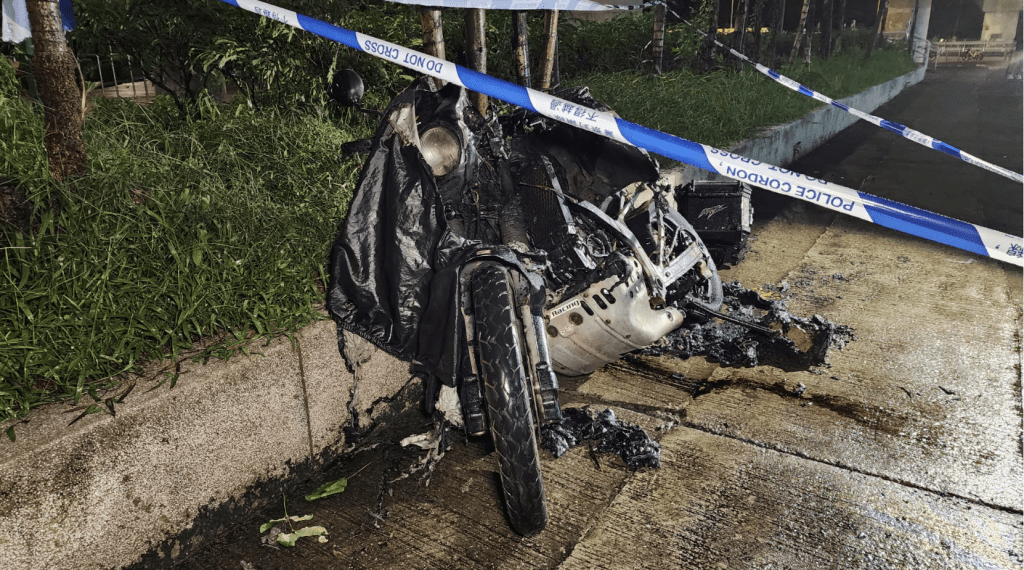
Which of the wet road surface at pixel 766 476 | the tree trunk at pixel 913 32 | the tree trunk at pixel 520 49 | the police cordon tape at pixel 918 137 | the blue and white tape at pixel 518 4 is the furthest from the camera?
the tree trunk at pixel 913 32

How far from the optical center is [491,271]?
2.64 m

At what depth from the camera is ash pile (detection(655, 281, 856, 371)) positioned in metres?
3.98

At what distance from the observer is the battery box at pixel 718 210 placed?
15.8ft

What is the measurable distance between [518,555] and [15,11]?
3367 mm

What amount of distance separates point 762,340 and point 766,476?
1.35m

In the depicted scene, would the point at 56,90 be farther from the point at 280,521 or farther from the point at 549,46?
the point at 549,46

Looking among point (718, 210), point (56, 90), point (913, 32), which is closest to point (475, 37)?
point (718, 210)

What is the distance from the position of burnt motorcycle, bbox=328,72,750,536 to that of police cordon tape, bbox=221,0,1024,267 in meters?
0.24

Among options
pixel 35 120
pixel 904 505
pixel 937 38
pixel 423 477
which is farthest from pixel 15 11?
pixel 937 38

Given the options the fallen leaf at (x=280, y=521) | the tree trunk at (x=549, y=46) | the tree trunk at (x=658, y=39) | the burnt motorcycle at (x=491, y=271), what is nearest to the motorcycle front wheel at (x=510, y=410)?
the burnt motorcycle at (x=491, y=271)

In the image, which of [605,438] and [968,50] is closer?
[605,438]

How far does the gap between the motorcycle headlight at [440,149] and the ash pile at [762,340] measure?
1780mm

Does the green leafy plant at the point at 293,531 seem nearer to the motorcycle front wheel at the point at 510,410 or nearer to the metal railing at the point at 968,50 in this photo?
the motorcycle front wheel at the point at 510,410

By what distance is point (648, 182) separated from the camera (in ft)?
11.8
